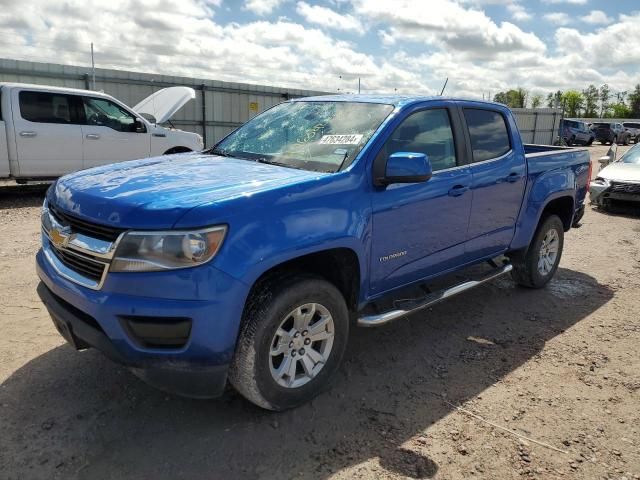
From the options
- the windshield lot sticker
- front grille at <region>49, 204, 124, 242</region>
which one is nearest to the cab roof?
the windshield lot sticker

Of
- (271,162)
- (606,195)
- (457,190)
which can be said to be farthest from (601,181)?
(271,162)

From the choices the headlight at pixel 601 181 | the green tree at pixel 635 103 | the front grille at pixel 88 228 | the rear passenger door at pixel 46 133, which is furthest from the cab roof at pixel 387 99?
the green tree at pixel 635 103

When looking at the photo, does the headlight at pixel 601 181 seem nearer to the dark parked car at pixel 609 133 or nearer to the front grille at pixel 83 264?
the front grille at pixel 83 264

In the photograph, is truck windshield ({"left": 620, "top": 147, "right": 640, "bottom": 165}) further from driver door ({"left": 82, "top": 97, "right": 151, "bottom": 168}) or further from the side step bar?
driver door ({"left": 82, "top": 97, "right": 151, "bottom": 168})

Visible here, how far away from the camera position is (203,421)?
301cm

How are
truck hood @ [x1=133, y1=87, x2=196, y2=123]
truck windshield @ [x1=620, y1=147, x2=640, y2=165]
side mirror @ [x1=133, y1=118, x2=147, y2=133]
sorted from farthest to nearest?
truck hood @ [x1=133, y1=87, x2=196, y2=123] < truck windshield @ [x1=620, y1=147, x2=640, y2=165] < side mirror @ [x1=133, y1=118, x2=147, y2=133]

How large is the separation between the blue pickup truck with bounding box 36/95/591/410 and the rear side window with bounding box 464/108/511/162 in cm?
2

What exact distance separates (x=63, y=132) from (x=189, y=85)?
776 centimetres

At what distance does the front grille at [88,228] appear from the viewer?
259 centimetres

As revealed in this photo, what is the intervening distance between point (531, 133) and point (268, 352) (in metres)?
30.5

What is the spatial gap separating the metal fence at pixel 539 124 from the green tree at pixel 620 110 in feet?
200

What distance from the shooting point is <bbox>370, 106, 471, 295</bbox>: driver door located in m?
3.39

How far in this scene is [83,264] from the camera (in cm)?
273

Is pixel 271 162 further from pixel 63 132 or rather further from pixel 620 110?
pixel 620 110
